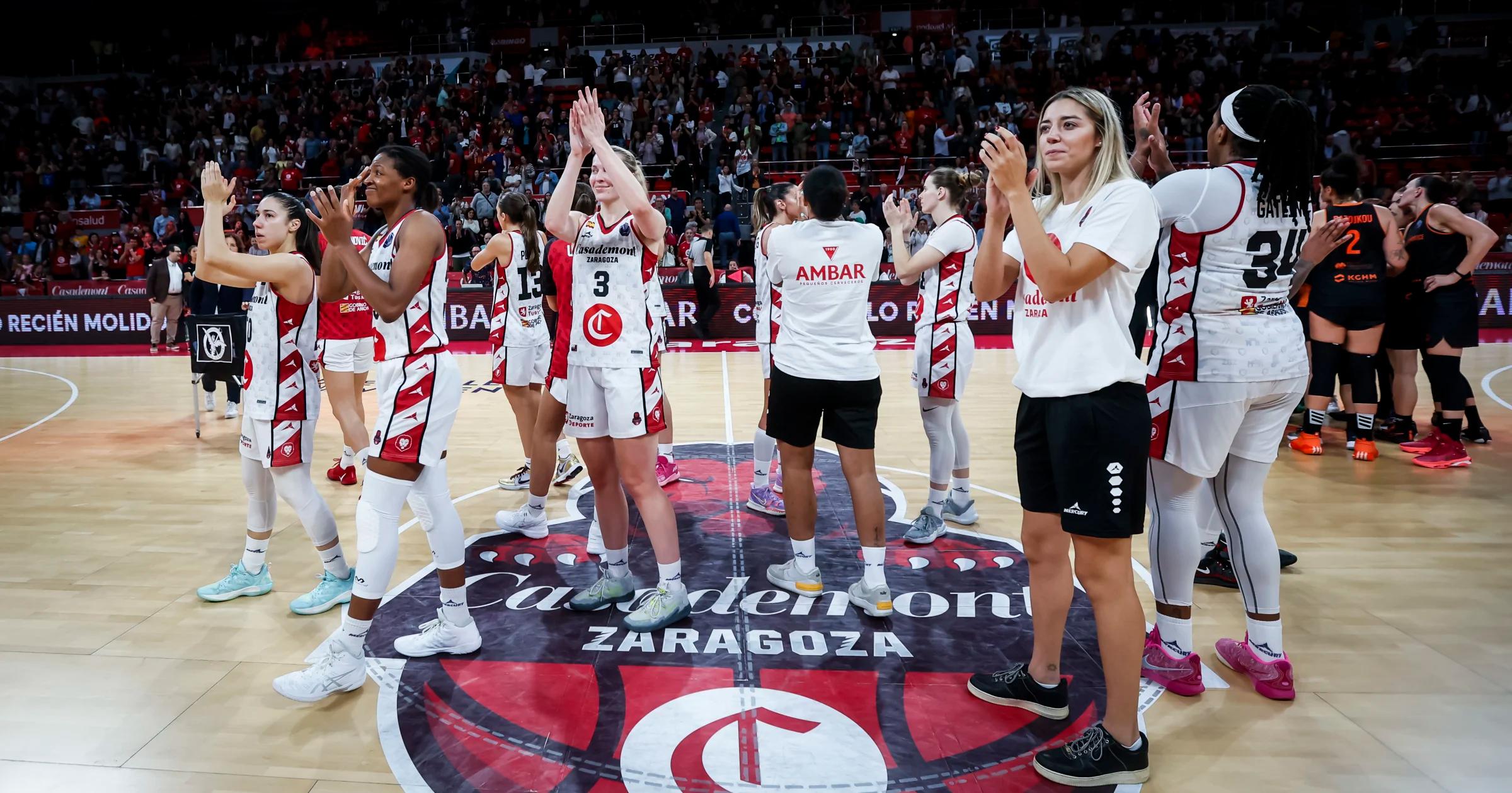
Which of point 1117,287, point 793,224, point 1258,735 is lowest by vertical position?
point 1258,735

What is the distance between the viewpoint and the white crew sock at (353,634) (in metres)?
3.47

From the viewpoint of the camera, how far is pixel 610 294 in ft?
13.1

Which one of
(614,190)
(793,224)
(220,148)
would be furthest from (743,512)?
(220,148)

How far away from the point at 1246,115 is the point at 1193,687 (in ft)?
6.90

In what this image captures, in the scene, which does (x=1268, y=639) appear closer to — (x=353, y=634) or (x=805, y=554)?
(x=805, y=554)

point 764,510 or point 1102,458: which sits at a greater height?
point 1102,458

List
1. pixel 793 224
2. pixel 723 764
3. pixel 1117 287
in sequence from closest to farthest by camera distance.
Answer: pixel 1117 287 < pixel 723 764 < pixel 793 224

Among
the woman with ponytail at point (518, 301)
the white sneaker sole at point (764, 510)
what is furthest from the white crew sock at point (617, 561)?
the woman with ponytail at point (518, 301)

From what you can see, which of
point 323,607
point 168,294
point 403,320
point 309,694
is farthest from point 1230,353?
point 168,294

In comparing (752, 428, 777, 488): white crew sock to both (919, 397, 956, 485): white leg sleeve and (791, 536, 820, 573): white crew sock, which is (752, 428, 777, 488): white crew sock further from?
(791, 536, 820, 573): white crew sock

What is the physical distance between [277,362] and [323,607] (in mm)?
1179

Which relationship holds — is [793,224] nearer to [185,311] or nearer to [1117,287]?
[1117,287]

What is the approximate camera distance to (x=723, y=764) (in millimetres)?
2996

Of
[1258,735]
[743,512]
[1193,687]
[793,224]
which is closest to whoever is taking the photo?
[1258,735]
